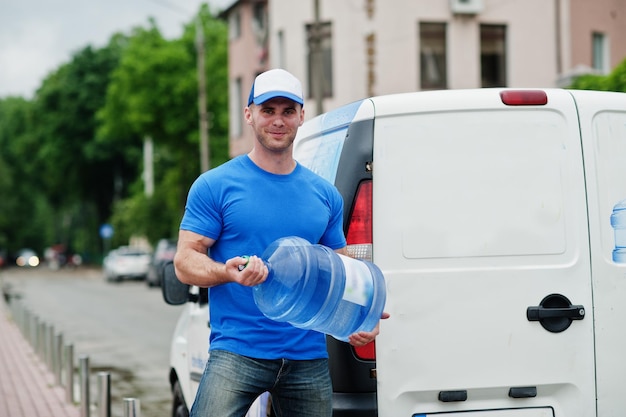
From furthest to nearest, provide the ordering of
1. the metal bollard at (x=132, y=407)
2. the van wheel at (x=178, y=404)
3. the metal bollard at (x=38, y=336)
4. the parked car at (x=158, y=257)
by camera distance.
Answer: the parked car at (x=158, y=257) → the metal bollard at (x=38, y=336) → the van wheel at (x=178, y=404) → the metal bollard at (x=132, y=407)

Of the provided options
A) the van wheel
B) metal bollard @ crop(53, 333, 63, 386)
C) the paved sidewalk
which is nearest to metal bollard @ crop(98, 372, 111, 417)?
the van wheel

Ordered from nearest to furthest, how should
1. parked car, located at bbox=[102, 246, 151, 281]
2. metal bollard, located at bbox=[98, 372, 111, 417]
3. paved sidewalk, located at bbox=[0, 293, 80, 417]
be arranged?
metal bollard, located at bbox=[98, 372, 111, 417]
paved sidewalk, located at bbox=[0, 293, 80, 417]
parked car, located at bbox=[102, 246, 151, 281]

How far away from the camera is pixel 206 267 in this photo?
3.61m

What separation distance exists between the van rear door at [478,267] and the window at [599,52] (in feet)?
97.0

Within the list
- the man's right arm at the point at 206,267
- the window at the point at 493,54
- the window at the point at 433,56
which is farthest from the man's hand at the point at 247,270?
the window at the point at 493,54

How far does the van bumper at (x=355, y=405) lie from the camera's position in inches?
172

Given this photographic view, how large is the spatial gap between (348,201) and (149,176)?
60278 millimetres

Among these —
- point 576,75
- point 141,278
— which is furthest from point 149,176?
point 576,75

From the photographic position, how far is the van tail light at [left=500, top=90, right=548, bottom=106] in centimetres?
456

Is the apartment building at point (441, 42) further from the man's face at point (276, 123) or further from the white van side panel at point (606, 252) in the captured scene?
the man's face at point (276, 123)

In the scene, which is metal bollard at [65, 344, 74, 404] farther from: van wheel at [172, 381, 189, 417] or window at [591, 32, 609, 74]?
window at [591, 32, 609, 74]

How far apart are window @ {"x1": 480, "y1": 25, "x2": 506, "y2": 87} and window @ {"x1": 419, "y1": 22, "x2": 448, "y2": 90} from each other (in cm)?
129

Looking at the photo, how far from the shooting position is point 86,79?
67062mm

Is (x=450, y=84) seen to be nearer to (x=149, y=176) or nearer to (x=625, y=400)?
(x=625, y=400)
